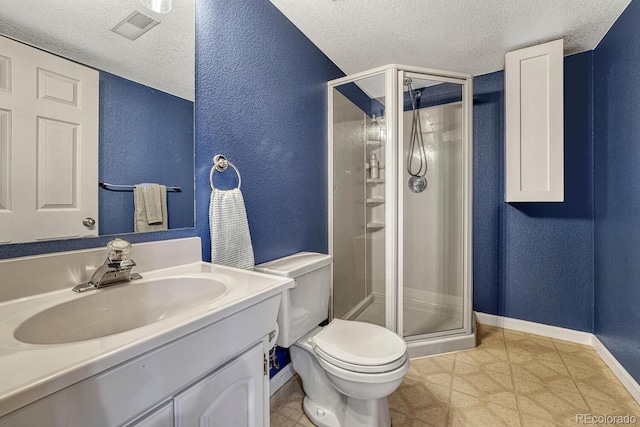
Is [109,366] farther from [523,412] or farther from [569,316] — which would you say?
[569,316]

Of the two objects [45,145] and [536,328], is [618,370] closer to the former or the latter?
[536,328]

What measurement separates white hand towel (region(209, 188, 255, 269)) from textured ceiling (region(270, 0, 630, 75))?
1218mm

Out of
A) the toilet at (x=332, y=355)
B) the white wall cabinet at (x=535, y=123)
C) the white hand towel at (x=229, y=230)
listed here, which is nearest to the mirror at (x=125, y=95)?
the white hand towel at (x=229, y=230)

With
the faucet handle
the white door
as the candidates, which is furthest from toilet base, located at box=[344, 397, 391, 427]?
the white door

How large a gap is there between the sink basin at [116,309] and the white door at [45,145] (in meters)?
0.23

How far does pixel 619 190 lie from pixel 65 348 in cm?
261

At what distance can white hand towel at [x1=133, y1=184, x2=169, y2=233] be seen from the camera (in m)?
1.04

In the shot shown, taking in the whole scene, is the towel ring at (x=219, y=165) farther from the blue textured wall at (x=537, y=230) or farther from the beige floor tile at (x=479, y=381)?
the blue textured wall at (x=537, y=230)

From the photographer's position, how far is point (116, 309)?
86 cm

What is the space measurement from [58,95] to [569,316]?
10.6 ft

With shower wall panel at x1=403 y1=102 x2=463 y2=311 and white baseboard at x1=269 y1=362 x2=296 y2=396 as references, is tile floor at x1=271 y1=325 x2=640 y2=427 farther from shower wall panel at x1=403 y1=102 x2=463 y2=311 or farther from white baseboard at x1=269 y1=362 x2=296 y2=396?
shower wall panel at x1=403 y1=102 x2=463 y2=311

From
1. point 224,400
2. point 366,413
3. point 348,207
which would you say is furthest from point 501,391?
point 224,400

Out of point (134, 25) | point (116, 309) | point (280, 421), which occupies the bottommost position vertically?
point (280, 421)

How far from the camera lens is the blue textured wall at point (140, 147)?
0.95m
